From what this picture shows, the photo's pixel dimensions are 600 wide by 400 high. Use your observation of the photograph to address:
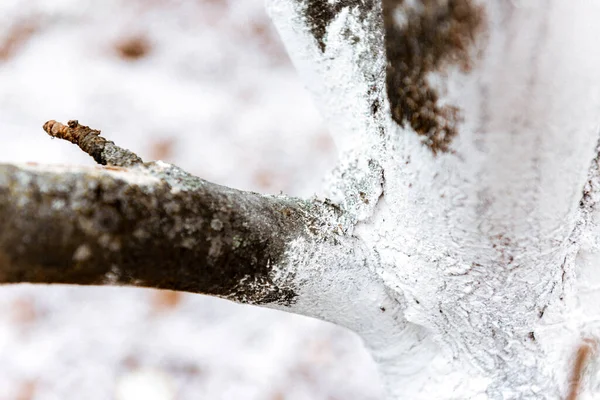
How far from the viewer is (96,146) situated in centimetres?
43

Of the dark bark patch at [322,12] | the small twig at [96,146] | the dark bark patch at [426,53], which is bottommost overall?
the small twig at [96,146]

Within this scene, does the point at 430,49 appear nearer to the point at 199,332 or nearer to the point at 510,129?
the point at 510,129

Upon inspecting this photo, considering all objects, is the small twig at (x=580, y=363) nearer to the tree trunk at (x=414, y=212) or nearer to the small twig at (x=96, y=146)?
the tree trunk at (x=414, y=212)

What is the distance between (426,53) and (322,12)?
0.27 meters

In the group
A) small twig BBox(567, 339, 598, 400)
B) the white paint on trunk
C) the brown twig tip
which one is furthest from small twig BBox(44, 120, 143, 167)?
small twig BBox(567, 339, 598, 400)

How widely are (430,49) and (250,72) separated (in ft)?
4.05

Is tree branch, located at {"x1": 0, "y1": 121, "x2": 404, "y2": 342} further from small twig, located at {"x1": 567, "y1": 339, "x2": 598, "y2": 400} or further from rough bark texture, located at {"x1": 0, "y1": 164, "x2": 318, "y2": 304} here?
small twig, located at {"x1": 567, "y1": 339, "x2": 598, "y2": 400}

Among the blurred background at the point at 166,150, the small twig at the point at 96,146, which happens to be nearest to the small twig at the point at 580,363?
the small twig at the point at 96,146

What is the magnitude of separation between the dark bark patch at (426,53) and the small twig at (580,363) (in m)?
0.33

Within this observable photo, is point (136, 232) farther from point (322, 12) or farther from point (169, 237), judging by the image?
point (322, 12)

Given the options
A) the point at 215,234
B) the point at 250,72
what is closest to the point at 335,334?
the point at 250,72

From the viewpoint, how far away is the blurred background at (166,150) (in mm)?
1190

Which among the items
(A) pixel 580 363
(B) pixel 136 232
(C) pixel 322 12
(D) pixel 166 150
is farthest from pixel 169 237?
(D) pixel 166 150

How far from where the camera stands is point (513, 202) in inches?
14.0
